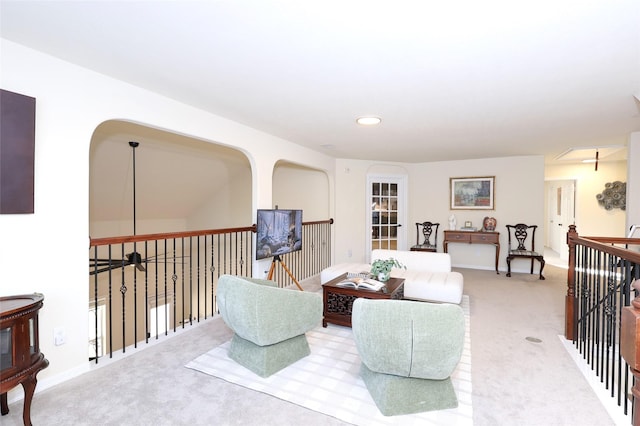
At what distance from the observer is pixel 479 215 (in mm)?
6730

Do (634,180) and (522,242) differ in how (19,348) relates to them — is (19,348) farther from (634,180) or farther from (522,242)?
(522,242)

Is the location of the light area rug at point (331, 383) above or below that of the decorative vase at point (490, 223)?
below

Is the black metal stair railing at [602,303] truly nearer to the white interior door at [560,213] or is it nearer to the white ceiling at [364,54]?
the white ceiling at [364,54]

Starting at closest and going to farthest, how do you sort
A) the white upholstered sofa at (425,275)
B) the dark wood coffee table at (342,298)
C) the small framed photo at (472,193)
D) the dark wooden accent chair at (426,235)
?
the dark wood coffee table at (342,298)
the white upholstered sofa at (425,275)
the small framed photo at (472,193)
the dark wooden accent chair at (426,235)

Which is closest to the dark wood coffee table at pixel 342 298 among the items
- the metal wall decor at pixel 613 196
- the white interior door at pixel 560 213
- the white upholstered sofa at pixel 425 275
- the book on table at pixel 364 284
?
the book on table at pixel 364 284

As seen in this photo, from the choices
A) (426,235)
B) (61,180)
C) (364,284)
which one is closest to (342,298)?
(364,284)

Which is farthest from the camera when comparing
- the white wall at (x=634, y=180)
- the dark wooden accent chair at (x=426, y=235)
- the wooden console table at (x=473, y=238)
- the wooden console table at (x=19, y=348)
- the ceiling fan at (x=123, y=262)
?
the dark wooden accent chair at (x=426, y=235)

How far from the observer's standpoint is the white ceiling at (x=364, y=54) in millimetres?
1695

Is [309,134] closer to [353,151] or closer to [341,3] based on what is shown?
[353,151]

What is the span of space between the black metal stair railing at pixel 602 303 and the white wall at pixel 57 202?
3.59 m

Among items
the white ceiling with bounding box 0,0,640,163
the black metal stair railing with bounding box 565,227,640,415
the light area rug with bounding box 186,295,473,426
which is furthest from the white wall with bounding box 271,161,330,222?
the black metal stair railing with bounding box 565,227,640,415

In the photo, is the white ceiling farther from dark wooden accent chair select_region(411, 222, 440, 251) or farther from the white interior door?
the white interior door

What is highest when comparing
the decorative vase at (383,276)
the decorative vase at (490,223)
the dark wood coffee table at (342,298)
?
the decorative vase at (490,223)

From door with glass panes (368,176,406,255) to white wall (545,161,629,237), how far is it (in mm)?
4048
